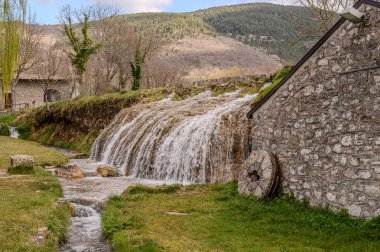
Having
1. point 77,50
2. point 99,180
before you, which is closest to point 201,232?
point 99,180

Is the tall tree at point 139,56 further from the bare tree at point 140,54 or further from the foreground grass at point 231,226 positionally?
the foreground grass at point 231,226

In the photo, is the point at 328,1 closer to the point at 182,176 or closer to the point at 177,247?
the point at 182,176

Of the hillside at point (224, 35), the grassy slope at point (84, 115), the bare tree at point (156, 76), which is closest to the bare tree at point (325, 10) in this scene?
the grassy slope at point (84, 115)

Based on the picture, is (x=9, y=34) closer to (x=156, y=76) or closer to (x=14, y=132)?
(x=14, y=132)

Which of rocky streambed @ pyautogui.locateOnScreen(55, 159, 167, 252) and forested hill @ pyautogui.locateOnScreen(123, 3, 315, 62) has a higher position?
forested hill @ pyautogui.locateOnScreen(123, 3, 315, 62)

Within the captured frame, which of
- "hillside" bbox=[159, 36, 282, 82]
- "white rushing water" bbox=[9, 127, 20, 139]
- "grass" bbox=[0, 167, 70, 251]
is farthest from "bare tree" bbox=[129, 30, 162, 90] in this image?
"hillside" bbox=[159, 36, 282, 82]

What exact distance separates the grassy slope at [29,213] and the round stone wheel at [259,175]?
5.00m

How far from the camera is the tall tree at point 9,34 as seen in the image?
1138cm

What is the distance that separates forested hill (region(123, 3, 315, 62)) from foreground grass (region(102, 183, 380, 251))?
10033 centimetres

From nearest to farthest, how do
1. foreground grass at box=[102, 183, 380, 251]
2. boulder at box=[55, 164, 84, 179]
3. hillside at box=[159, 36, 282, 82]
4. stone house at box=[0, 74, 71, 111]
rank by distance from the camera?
1. foreground grass at box=[102, 183, 380, 251]
2. boulder at box=[55, 164, 84, 179]
3. stone house at box=[0, 74, 71, 111]
4. hillside at box=[159, 36, 282, 82]

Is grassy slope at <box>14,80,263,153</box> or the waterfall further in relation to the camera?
grassy slope at <box>14,80,263,153</box>

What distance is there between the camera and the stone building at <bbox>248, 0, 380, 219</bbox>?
8.49 metres

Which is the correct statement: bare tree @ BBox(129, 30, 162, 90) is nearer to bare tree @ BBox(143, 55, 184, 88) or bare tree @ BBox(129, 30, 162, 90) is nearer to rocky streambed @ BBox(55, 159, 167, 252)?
bare tree @ BBox(143, 55, 184, 88)

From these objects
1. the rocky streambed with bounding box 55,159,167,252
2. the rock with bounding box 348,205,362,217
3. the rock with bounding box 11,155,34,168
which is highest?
the rock with bounding box 11,155,34,168
